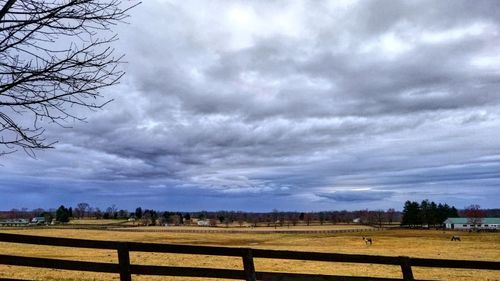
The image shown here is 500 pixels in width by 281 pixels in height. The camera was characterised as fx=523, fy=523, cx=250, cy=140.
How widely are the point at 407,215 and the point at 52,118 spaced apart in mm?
188584

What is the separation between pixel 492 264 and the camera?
32.0 ft

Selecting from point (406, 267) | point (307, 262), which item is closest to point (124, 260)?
point (406, 267)

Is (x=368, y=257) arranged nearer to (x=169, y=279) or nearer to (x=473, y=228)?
(x=169, y=279)

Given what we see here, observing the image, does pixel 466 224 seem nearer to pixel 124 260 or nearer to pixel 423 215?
pixel 423 215

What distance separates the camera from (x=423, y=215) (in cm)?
18350

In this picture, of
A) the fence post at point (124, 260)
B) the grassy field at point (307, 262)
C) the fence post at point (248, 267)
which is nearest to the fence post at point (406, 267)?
the fence post at point (248, 267)

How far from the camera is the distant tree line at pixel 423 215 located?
183 m

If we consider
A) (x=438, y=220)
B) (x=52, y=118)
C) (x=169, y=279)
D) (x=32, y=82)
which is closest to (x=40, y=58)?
(x=32, y=82)

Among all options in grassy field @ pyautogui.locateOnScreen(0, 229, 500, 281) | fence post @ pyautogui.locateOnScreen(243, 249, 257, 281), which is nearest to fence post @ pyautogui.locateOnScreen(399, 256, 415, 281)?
fence post @ pyautogui.locateOnScreen(243, 249, 257, 281)

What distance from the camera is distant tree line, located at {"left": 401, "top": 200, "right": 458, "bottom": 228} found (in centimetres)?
18275

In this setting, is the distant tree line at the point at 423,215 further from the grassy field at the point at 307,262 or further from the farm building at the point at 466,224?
the grassy field at the point at 307,262

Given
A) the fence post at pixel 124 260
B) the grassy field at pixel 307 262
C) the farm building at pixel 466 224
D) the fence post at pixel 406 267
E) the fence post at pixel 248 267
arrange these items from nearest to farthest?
the fence post at pixel 124 260
the fence post at pixel 248 267
the fence post at pixel 406 267
the grassy field at pixel 307 262
the farm building at pixel 466 224

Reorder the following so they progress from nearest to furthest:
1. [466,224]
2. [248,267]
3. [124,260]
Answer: [124,260]
[248,267]
[466,224]

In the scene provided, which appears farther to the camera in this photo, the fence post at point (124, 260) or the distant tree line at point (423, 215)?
the distant tree line at point (423, 215)
